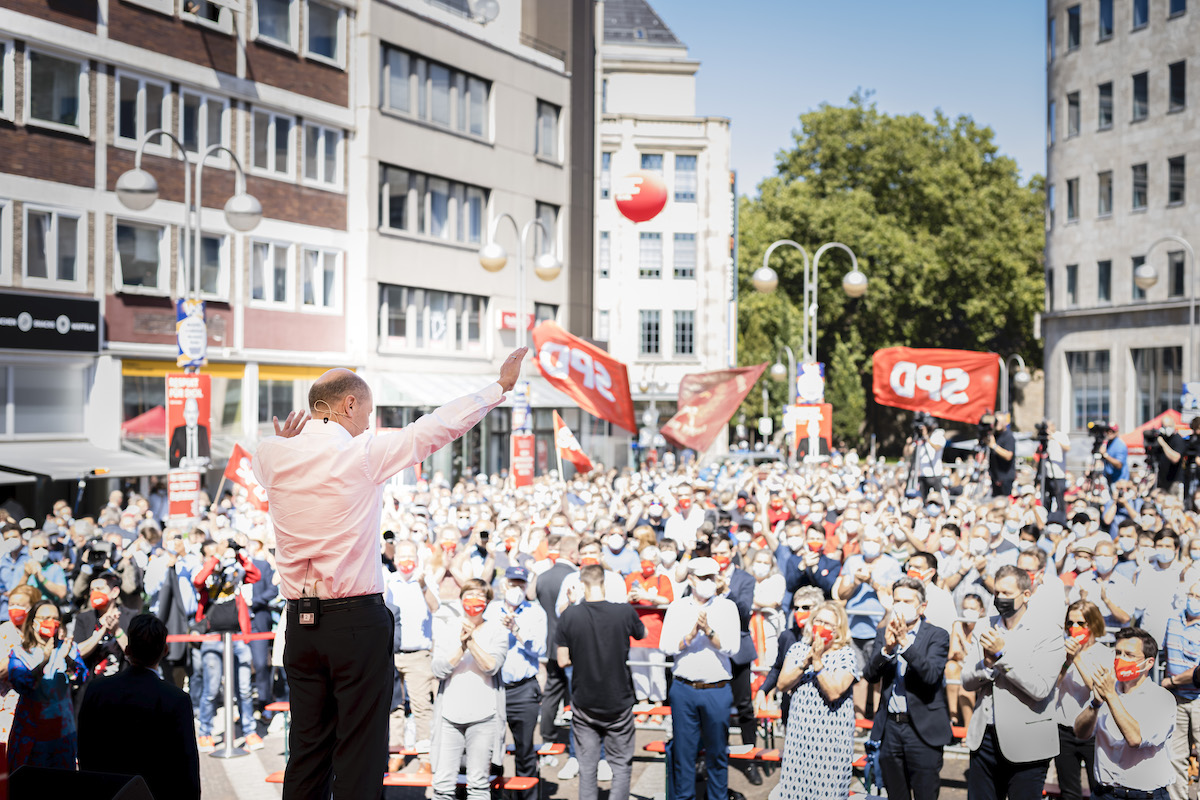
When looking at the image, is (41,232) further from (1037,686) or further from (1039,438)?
(1037,686)

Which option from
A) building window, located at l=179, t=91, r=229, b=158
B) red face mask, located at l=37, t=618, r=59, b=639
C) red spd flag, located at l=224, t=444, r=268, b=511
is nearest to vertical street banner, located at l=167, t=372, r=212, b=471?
red spd flag, located at l=224, t=444, r=268, b=511

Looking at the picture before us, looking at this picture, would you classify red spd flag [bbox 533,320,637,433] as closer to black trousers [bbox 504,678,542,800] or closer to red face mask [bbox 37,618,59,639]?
black trousers [bbox 504,678,542,800]

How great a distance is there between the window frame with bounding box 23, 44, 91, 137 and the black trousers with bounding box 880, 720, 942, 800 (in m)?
→ 22.9

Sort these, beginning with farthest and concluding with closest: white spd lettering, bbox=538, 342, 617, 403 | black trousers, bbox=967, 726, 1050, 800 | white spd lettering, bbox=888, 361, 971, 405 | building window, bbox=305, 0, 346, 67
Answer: building window, bbox=305, 0, 346, 67 → white spd lettering, bbox=888, 361, 971, 405 → white spd lettering, bbox=538, 342, 617, 403 → black trousers, bbox=967, 726, 1050, 800

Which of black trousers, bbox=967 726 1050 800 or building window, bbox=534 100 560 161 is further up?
building window, bbox=534 100 560 161

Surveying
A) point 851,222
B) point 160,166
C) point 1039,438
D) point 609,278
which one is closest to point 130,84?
point 160,166

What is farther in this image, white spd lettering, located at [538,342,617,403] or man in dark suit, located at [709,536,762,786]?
white spd lettering, located at [538,342,617,403]

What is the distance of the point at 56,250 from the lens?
25.4 metres

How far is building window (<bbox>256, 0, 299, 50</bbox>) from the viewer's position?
31.0 metres

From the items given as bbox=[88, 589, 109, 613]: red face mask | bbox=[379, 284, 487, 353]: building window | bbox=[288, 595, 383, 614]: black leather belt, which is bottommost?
bbox=[88, 589, 109, 613]: red face mask

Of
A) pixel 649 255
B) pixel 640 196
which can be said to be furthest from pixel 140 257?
pixel 649 255

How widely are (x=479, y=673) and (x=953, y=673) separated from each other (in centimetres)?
478

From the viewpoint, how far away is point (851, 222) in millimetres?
62688

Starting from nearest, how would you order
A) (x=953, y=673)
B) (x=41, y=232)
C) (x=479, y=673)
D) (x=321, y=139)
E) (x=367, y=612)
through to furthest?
(x=367, y=612), (x=479, y=673), (x=953, y=673), (x=41, y=232), (x=321, y=139)
